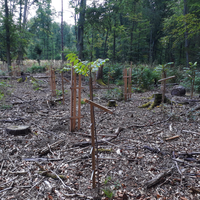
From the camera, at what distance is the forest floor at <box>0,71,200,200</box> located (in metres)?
2.10

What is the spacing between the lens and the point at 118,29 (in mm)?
18438

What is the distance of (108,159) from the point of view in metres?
2.82

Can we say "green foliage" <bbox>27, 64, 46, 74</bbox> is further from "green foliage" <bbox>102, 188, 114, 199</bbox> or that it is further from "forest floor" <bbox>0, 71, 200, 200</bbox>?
"green foliage" <bbox>102, 188, 114, 199</bbox>

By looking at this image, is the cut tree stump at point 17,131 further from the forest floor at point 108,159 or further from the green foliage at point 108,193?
the green foliage at point 108,193

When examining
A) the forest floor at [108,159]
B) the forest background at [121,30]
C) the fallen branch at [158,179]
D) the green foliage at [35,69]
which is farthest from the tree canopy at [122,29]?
the fallen branch at [158,179]

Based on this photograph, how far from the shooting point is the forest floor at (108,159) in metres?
2.10

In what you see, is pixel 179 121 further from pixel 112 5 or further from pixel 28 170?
pixel 112 5

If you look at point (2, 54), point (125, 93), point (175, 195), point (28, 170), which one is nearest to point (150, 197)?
point (175, 195)

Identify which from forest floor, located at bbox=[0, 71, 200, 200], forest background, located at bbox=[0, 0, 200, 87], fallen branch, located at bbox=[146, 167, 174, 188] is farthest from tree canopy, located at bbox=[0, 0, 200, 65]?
fallen branch, located at bbox=[146, 167, 174, 188]

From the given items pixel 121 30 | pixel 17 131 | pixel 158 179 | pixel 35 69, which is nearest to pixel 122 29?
pixel 121 30

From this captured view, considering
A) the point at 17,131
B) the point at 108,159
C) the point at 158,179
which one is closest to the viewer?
the point at 158,179

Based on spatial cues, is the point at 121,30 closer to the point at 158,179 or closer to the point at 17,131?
the point at 17,131

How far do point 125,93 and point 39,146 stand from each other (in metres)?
4.77

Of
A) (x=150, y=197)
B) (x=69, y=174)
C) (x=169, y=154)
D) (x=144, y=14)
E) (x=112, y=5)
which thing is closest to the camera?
(x=150, y=197)
